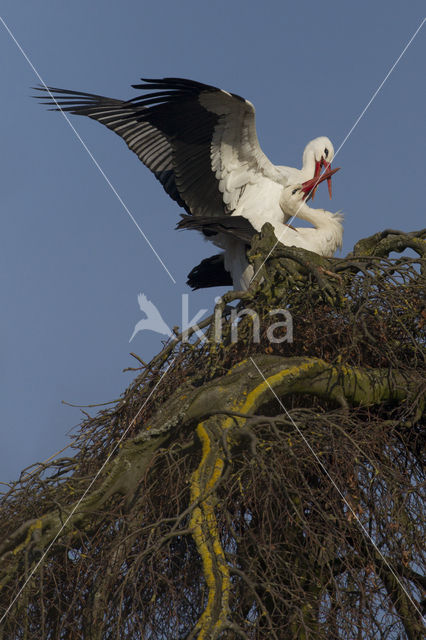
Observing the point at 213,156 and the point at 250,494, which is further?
the point at 213,156

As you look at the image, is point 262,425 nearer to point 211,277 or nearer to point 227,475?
point 227,475

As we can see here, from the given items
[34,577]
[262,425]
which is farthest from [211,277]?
[34,577]

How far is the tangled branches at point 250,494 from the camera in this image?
310 centimetres

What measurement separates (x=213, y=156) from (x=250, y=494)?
377cm

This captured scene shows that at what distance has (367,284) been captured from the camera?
4184 mm

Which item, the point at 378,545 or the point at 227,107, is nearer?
the point at 378,545

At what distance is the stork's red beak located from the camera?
22.2ft

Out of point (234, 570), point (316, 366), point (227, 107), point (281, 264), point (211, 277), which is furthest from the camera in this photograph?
point (211, 277)

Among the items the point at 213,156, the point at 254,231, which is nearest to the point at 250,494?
the point at 254,231

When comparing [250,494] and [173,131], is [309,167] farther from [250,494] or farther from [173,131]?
[250,494]

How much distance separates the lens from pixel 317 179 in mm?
6801

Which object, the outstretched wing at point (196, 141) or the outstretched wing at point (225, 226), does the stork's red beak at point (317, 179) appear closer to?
the outstretched wing at point (196, 141)

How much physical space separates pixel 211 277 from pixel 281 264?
8.20 feet

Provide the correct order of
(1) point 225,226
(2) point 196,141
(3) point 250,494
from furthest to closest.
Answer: (2) point 196,141 → (1) point 225,226 → (3) point 250,494
